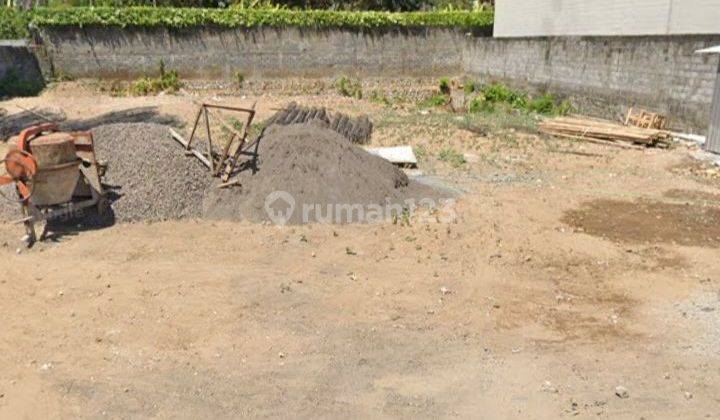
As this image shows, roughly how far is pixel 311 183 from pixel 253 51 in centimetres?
1455

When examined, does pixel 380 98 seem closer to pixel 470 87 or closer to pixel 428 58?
pixel 428 58

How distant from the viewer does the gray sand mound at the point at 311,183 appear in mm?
8602

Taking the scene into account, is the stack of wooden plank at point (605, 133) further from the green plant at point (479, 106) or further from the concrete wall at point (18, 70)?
the concrete wall at point (18, 70)

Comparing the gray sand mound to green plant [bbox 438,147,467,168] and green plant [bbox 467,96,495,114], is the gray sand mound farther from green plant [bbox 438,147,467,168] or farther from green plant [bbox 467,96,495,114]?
green plant [bbox 467,96,495,114]

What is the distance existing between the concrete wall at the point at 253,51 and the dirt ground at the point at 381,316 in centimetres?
1410

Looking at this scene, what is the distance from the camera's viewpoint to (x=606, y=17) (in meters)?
20.2

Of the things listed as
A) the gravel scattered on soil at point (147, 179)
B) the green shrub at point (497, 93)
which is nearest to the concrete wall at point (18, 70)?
the gravel scattered on soil at point (147, 179)

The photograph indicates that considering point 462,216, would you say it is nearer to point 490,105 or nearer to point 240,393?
point 240,393

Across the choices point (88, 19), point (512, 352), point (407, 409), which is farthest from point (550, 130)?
point (88, 19)

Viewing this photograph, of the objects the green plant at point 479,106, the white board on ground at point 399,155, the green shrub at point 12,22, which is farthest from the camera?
the green plant at point 479,106

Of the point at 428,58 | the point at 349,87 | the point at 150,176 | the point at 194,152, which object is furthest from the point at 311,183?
the point at 428,58

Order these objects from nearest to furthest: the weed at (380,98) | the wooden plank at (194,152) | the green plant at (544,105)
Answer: the wooden plank at (194,152), the green plant at (544,105), the weed at (380,98)

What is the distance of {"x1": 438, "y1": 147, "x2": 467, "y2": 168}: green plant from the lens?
12062mm

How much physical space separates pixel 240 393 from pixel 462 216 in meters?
5.01
